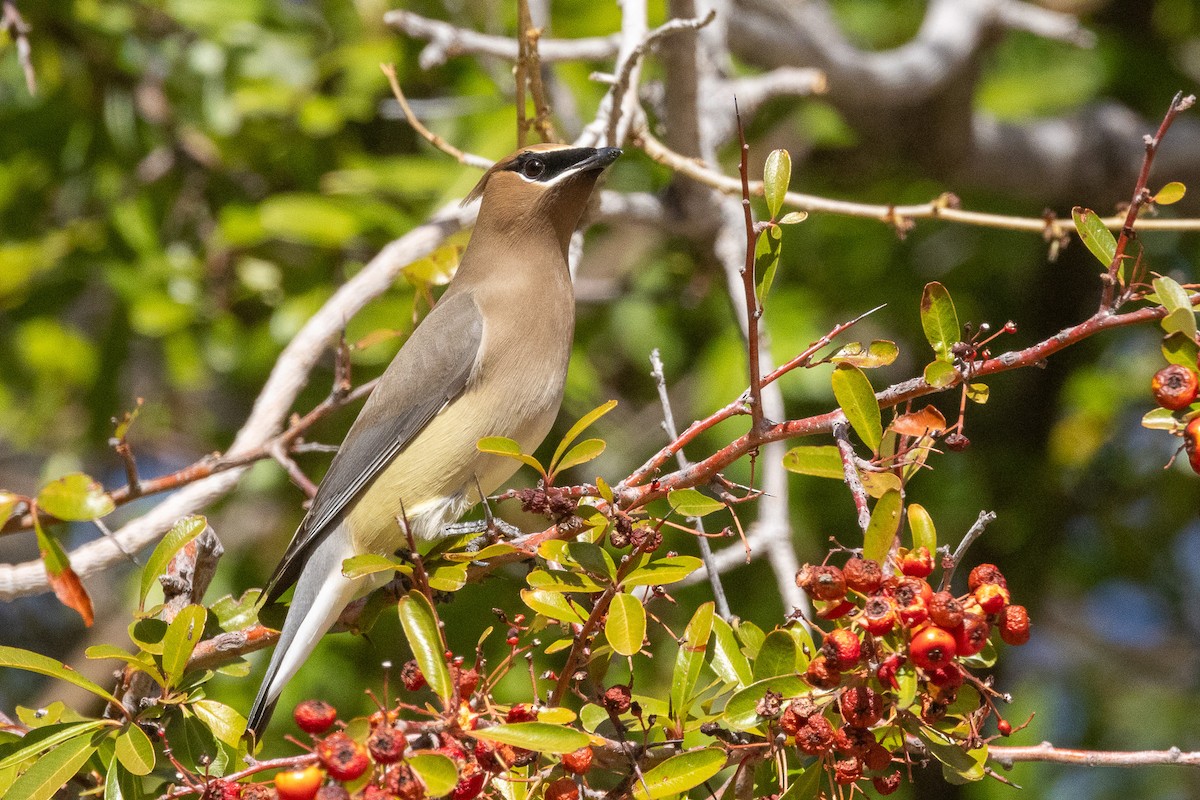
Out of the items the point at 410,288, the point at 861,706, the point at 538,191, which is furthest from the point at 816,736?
the point at 410,288

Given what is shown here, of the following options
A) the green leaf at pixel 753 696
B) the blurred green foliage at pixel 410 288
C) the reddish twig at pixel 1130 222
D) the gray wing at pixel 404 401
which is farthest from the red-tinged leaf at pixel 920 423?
the blurred green foliage at pixel 410 288

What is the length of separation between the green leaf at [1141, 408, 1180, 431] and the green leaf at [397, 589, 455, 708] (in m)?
1.01

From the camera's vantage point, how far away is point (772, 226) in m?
1.91

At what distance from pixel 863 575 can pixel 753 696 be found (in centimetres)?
27

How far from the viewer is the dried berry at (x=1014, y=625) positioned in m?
1.82

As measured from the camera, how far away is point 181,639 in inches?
83.4

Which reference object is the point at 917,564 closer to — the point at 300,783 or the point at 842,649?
the point at 842,649

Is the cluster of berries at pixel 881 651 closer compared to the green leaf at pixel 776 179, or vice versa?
the cluster of berries at pixel 881 651

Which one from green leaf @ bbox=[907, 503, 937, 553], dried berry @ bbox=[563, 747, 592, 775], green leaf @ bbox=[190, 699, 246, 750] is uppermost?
green leaf @ bbox=[907, 503, 937, 553]

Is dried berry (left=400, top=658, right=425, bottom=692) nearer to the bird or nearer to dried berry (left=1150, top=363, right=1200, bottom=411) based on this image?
the bird

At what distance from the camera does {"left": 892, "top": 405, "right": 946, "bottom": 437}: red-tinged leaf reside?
5.96 ft

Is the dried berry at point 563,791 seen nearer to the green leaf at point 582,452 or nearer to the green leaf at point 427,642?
the green leaf at point 427,642

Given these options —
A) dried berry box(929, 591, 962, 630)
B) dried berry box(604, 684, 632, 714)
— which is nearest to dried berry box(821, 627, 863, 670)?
dried berry box(929, 591, 962, 630)

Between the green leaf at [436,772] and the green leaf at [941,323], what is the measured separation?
0.90 metres
